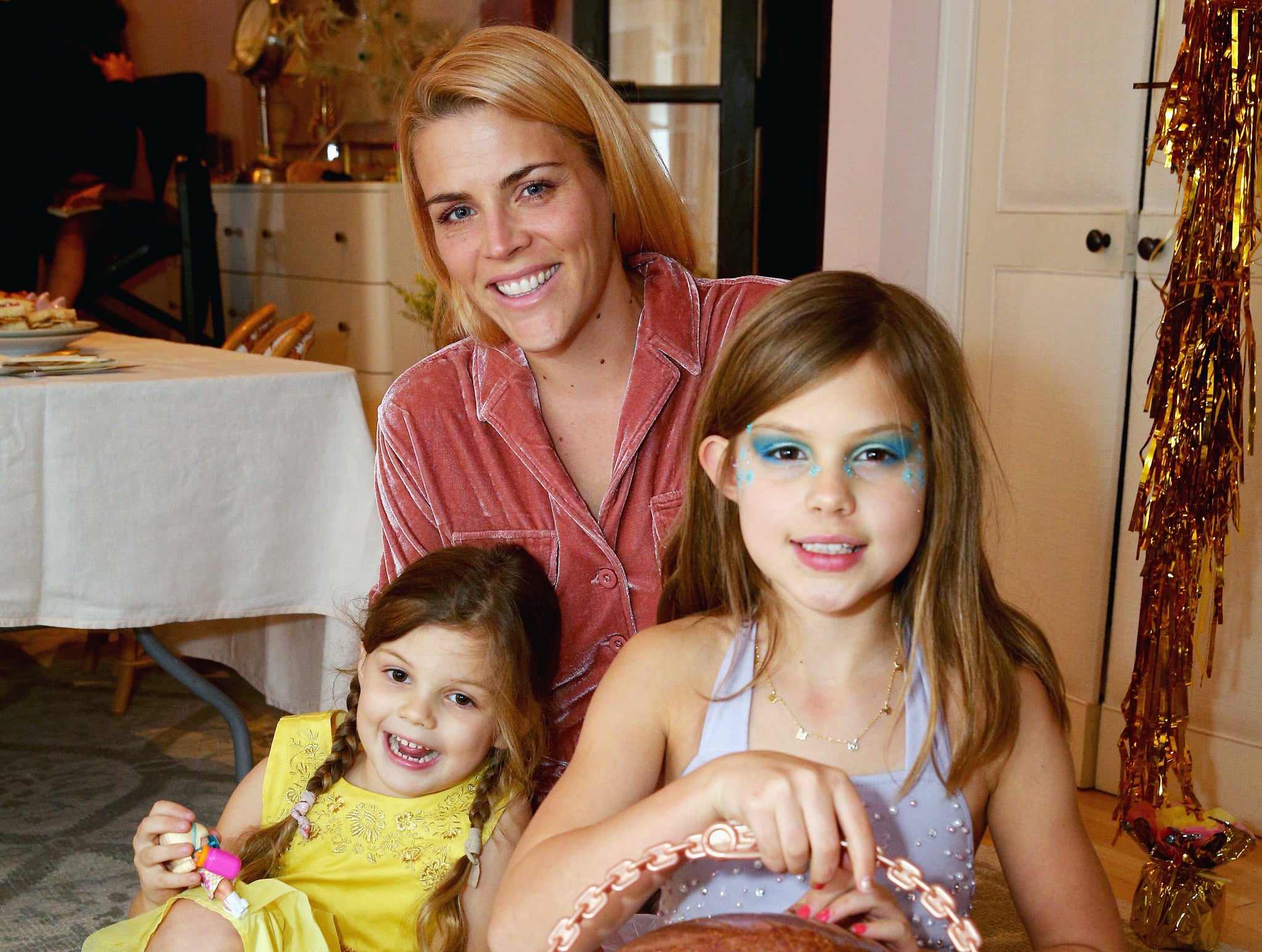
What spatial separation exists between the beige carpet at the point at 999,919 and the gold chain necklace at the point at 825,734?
0.98m

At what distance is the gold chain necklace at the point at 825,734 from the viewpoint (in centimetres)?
111

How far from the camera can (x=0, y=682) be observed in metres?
3.31

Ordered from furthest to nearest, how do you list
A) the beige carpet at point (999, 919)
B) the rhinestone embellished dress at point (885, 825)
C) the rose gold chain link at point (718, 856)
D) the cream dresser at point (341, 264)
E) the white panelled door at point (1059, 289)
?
the cream dresser at point (341, 264) → the white panelled door at point (1059, 289) → the beige carpet at point (999, 919) → the rhinestone embellished dress at point (885, 825) → the rose gold chain link at point (718, 856)

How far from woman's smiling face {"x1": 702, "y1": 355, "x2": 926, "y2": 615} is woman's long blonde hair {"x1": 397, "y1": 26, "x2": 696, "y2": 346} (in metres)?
0.63

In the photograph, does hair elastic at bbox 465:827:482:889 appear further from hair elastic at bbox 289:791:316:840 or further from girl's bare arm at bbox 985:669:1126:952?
girl's bare arm at bbox 985:669:1126:952

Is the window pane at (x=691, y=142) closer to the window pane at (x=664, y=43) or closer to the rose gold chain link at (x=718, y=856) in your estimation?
the window pane at (x=664, y=43)

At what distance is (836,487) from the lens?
0.96 m

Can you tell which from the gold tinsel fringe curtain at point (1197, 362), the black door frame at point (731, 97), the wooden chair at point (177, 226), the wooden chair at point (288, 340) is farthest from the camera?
the wooden chair at point (177, 226)

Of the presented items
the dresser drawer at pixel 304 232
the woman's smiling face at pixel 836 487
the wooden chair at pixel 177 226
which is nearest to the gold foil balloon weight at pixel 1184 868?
the woman's smiling face at pixel 836 487

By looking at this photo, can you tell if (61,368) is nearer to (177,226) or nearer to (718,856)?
(718,856)

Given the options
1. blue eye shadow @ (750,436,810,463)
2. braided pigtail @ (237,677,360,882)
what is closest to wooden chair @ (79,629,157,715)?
braided pigtail @ (237,677,360,882)

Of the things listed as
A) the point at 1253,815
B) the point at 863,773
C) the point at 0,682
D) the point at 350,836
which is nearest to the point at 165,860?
the point at 350,836

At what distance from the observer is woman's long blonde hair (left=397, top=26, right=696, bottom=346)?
4.86 feet

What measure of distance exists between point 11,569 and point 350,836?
2.60ft
